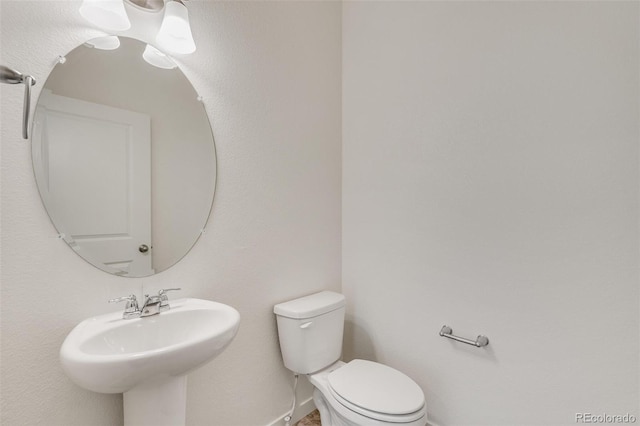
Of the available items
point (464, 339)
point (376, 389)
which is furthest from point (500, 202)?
point (376, 389)

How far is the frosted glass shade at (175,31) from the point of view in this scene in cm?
104

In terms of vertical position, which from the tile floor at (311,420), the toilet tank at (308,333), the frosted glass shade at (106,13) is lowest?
the tile floor at (311,420)

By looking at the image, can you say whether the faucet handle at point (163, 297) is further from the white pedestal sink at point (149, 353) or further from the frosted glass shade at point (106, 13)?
the frosted glass shade at point (106, 13)

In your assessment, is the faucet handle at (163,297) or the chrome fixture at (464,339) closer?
the faucet handle at (163,297)

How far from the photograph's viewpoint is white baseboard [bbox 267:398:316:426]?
5.00 ft

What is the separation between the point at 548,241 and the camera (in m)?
1.21

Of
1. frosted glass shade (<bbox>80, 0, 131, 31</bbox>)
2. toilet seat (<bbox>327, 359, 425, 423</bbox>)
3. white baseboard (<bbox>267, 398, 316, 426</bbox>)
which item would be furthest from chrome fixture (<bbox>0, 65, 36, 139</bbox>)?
white baseboard (<bbox>267, 398, 316, 426</bbox>)

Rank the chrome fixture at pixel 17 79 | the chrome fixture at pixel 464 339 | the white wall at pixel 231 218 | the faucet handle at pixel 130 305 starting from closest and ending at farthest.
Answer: the chrome fixture at pixel 17 79
the white wall at pixel 231 218
the faucet handle at pixel 130 305
the chrome fixture at pixel 464 339

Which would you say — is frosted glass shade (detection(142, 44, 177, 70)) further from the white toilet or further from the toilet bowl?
the toilet bowl

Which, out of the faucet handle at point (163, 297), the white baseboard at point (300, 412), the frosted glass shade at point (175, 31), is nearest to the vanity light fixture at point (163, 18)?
the frosted glass shade at point (175, 31)

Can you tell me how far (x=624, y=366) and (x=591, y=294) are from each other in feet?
0.85

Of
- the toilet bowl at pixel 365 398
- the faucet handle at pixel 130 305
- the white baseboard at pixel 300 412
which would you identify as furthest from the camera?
the white baseboard at pixel 300 412

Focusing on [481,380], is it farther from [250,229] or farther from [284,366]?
[250,229]

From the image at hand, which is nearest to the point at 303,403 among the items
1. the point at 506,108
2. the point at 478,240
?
the point at 478,240
